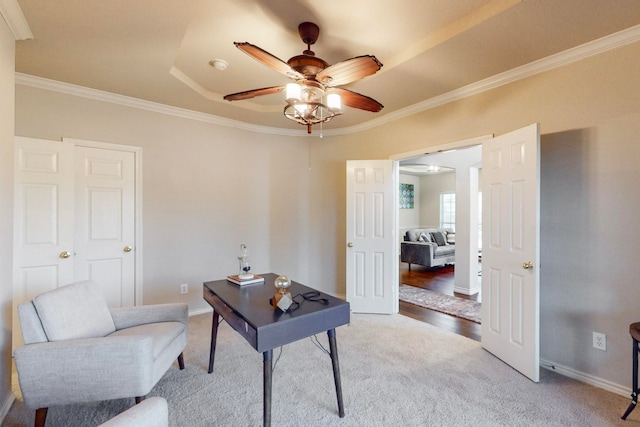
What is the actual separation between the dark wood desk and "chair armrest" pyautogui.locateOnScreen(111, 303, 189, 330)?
1.02 ft

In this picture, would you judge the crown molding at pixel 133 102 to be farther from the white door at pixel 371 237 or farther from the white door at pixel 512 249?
the white door at pixel 512 249

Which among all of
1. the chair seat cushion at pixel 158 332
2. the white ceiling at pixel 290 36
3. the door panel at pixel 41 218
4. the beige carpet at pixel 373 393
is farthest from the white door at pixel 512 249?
the door panel at pixel 41 218

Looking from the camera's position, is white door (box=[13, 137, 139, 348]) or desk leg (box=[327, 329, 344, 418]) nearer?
desk leg (box=[327, 329, 344, 418])

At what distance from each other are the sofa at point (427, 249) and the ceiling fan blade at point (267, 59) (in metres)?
5.40

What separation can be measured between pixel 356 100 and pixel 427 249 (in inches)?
198

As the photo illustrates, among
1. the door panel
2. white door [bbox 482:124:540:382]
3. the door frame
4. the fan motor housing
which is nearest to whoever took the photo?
the fan motor housing

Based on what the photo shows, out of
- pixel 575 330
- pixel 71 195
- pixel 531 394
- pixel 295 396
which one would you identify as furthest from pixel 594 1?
pixel 71 195

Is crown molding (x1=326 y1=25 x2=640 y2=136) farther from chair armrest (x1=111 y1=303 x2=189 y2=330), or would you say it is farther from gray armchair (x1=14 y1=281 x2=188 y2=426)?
gray armchair (x1=14 y1=281 x2=188 y2=426)

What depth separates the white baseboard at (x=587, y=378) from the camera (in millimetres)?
2106

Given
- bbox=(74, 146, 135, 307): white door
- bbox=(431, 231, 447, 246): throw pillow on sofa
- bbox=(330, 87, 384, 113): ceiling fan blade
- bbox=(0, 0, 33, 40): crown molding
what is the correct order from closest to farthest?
Answer: bbox=(0, 0, 33, 40): crown molding < bbox=(330, 87, 384, 113): ceiling fan blade < bbox=(74, 146, 135, 307): white door < bbox=(431, 231, 447, 246): throw pillow on sofa

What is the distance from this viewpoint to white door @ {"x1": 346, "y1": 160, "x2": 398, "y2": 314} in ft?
12.4

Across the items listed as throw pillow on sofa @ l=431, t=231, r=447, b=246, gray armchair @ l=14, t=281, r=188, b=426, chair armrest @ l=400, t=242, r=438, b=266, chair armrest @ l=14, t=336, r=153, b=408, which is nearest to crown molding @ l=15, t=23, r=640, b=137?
gray armchair @ l=14, t=281, r=188, b=426

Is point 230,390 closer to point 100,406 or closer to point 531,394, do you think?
point 100,406

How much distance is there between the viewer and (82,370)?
64.7 inches
